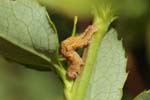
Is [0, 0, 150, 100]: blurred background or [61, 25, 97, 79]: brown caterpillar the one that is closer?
[61, 25, 97, 79]: brown caterpillar

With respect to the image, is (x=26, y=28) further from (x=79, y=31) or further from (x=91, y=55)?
(x=79, y=31)

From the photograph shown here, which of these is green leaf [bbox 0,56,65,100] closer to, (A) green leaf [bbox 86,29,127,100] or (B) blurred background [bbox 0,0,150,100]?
(B) blurred background [bbox 0,0,150,100]

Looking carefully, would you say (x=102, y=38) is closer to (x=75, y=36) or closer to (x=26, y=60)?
(x=75, y=36)

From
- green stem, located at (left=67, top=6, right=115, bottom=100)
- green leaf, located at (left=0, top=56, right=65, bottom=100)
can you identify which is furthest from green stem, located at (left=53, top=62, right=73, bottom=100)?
green leaf, located at (left=0, top=56, right=65, bottom=100)

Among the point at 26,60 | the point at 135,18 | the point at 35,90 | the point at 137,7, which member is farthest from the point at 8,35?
the point at 35,90

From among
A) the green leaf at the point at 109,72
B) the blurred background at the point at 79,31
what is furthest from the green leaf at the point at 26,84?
the green leaf at the point at 109,72
